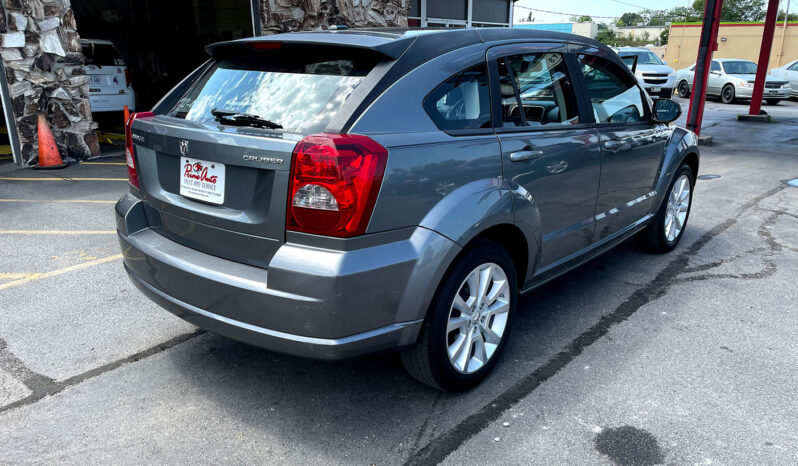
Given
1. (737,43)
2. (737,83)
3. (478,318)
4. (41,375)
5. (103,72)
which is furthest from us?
(737,43)

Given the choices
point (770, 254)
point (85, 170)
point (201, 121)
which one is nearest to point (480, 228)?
point (201, 121)

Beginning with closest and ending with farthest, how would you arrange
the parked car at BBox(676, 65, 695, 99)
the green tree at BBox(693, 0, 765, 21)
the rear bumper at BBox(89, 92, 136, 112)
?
the rear bumper at BBox(89, 92, 136, 112) → the parked car at BBox(676, 65, 695, 99) → the green tree at BBox(693, 0, 765, 21)

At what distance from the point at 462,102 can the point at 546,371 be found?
1.52 meters

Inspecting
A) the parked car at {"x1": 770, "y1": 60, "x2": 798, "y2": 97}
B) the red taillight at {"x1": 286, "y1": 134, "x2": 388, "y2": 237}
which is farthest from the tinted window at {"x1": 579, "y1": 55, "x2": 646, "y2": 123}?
the parked car at {"x1": 770, "y1": 60, "x2": 798, "y2": 97}

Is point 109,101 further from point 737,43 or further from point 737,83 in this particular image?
point 737,43

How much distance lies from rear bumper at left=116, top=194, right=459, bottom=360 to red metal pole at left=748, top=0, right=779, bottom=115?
15.8 meters

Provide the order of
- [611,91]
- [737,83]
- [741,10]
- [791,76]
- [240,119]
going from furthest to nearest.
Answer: [741,10]
[791,76]
[737,83]
[611,91]
[240,119]

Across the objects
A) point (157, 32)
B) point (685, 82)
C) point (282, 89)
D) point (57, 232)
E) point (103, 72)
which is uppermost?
point (157, 32)

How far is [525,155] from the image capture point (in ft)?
10.2

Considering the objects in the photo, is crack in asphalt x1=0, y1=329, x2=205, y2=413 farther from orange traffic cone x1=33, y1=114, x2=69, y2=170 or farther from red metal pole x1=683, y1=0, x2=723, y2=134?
red metal pole x1=683, y1=0, x2=723, y2=134

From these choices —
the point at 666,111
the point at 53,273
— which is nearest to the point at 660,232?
the point at 666,111

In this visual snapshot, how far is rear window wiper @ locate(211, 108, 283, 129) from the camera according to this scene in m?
2.61

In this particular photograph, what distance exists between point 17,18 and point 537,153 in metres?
8.23

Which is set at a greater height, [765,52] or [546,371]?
[765,52]
